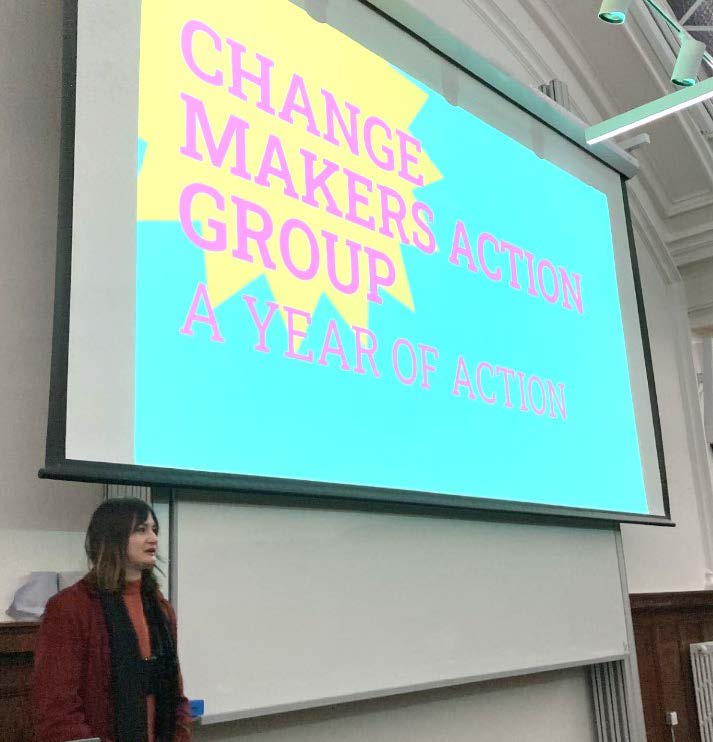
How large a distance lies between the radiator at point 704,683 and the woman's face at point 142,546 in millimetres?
2849

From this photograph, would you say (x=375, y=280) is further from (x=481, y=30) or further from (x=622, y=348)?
(x=481, y=30)

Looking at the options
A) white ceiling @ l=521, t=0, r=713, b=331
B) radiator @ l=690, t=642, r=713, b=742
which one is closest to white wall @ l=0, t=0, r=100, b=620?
white ceiling @ l=521, t=0, r=713, b=331

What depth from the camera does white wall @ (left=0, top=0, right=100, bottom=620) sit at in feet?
5.91

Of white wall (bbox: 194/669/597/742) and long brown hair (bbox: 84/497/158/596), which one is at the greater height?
long brown hair (bbox: 84/497/158/596)

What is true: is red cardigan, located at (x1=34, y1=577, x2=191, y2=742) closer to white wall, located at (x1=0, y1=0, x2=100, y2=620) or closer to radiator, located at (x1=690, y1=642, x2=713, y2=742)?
white wall, located at (x1=0, y1=0, x2=100, y2=620)

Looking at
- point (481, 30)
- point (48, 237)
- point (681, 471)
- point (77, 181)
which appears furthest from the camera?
point (681, 471)

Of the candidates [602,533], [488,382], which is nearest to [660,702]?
[602,533]

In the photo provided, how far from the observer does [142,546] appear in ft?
4.96

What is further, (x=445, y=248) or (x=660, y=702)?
(x=660, y=702)

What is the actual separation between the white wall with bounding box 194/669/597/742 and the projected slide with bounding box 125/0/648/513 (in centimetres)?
55

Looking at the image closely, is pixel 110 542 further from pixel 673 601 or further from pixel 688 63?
pixel 673 601

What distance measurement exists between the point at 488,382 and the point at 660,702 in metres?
1.67

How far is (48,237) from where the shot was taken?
1.98 metres

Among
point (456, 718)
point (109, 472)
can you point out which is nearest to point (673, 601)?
point (456, 718)
